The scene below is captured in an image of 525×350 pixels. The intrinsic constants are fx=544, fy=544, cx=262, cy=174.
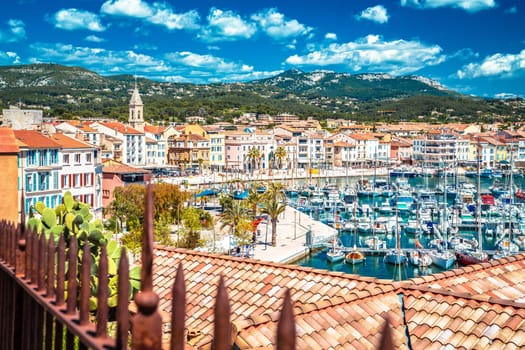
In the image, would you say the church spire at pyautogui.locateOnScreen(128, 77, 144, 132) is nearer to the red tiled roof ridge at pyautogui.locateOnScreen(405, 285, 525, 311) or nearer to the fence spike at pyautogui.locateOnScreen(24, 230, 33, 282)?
the red tiled roof ridge at pyautogui.locateOnScreen(405, 285, 525, 311)

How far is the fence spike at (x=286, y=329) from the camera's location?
0.94 meters

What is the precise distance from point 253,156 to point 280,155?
668cm

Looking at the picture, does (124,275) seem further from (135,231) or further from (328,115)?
(328,115)

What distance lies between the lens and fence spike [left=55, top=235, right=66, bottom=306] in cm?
183

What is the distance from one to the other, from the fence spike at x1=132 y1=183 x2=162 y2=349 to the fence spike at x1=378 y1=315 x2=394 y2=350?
0.55 metres

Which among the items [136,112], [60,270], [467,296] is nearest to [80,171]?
[467,296]

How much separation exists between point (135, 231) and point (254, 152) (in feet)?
196

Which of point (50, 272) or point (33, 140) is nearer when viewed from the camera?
point (50, 272)

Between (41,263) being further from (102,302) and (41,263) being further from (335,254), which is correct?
(335,254)

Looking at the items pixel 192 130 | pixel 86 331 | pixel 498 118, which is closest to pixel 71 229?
pixel 86 331

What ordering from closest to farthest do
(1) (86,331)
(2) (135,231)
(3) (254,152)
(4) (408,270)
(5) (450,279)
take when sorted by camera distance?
1. (1) (86,331)
2. (5) (450,279)
3. (2) (135,231)
4. (4) (408,270)
5. (3) (254,152)

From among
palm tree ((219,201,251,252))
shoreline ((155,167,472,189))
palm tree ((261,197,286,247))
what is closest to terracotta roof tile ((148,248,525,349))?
palm tree ((219,201,251,252))

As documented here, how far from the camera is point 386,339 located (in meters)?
0.83

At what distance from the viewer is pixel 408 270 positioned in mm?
34469
